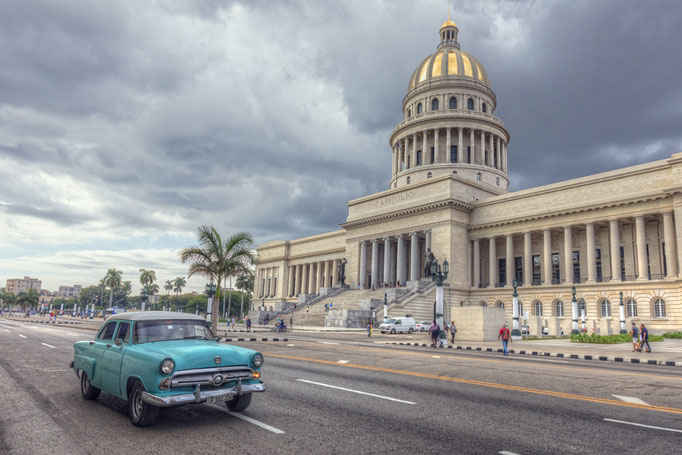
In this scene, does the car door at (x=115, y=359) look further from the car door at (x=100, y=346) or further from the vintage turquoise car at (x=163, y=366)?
the car door at (x=100, y=346)

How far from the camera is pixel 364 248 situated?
65.8 m

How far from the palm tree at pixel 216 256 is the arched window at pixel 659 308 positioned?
35198 millimetres

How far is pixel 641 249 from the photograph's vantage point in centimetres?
4206

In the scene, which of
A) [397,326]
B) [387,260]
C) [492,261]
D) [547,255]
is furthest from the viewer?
[387,260]

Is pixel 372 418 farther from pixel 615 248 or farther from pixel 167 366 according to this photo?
pixel 615 248

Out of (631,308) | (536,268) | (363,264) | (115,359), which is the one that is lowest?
(115,359)

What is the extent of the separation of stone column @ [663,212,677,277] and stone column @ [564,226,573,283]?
26.6ft

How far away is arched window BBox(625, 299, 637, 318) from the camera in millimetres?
41656

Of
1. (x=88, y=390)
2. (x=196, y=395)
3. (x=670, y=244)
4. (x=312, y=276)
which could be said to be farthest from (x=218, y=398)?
(x=312, y=276)

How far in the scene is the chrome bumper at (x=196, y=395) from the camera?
6277 mm

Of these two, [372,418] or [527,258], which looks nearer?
[372,418]

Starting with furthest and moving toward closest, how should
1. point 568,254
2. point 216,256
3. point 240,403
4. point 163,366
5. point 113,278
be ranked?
point 113,278 → point 568,254 → point 216,256 → point 240,403 → point 163,366

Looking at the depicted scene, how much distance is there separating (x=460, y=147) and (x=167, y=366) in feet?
228

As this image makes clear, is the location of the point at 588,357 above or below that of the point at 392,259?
below
